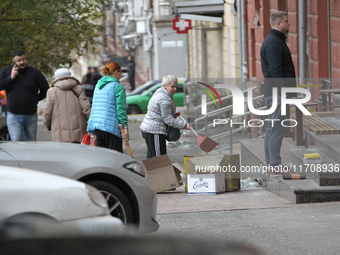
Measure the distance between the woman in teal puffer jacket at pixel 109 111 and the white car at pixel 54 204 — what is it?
4.36 meters

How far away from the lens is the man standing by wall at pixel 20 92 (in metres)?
8.95

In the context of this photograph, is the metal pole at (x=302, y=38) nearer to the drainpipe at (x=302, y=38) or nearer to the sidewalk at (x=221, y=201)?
the drainpipe at (x=302, y=38)

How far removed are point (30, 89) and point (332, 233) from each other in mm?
5269

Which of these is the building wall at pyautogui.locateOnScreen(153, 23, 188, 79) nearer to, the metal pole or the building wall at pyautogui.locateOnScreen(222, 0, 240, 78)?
the building wall at pyautogui.locateOnScreen(222, 0, 240, 78)

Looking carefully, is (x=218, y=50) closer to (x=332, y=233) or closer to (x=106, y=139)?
(x=106, y=139)

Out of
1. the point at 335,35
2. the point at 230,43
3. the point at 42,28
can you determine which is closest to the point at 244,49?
the point at 230,43

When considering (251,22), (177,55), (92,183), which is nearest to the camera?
(92,183)

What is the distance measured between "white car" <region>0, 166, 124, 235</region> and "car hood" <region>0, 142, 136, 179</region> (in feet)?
4.70

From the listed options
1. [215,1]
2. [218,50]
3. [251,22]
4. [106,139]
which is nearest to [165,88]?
[106,139]

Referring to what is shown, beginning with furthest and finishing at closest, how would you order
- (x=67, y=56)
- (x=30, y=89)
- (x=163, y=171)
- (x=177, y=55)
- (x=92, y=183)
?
(x=177, y=55) < (x=67, y=56) < (x=30, y=89) < (x=163, y=171) < (x=92, y=183)

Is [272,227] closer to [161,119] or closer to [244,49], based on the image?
[161,119]

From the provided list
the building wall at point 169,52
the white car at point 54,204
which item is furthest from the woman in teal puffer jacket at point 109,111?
the building wall at point 169,52

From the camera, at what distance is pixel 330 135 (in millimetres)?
7387

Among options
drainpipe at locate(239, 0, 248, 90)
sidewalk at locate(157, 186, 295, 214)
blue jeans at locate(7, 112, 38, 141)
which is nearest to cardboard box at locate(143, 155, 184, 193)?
sidewalk at locate(157, 186, 295, 214)
